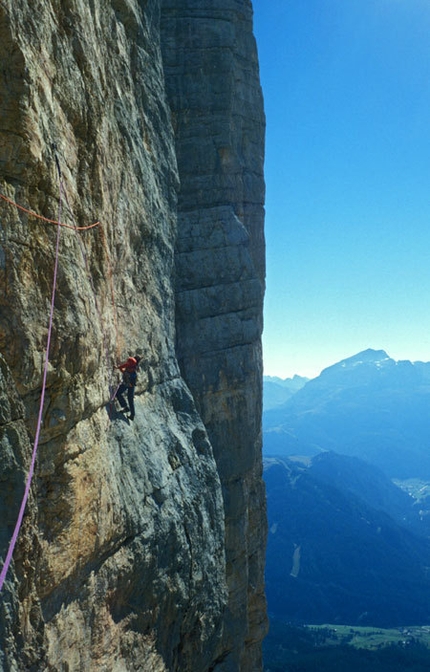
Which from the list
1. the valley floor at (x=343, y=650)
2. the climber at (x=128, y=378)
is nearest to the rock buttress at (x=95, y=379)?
the climber at (x=128, y=378)

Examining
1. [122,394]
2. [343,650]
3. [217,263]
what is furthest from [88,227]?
[343,650]

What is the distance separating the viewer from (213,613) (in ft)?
54.2

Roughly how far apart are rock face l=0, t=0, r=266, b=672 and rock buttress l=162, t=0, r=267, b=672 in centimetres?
8

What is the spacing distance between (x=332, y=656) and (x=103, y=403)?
107 metres

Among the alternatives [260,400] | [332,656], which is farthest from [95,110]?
[332,656]

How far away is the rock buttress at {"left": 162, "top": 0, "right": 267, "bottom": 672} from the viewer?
2334 centimetres

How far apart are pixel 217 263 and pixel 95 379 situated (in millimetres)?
13813

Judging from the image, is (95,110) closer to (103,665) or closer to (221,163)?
(103,665)

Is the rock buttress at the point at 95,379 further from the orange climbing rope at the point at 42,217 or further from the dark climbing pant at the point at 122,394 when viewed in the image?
the dark climbing pant at the point at 122,394

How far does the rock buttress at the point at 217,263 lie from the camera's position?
23.3 metres

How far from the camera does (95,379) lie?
1086 centimetres

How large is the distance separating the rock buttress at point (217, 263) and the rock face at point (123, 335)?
3.3 inches

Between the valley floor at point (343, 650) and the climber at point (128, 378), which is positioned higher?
the climber at point (128, 378)

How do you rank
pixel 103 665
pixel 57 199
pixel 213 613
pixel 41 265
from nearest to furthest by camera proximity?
pixel 41 265
pixel 57 199
pixel 103 665
pixel 213 613
